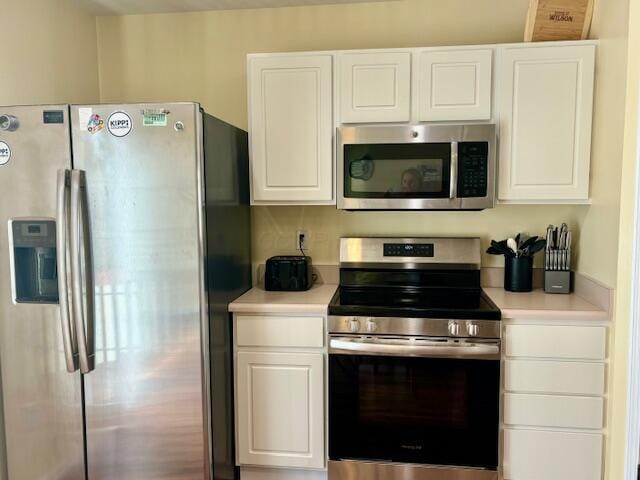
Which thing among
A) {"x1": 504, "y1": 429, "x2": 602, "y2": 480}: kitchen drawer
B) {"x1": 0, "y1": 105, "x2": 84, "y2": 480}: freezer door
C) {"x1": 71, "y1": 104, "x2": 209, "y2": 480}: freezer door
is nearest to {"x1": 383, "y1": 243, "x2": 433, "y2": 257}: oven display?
{"x1": 504, "y1": 429, "x2": 602, "y2": 480}: kitchen drawer

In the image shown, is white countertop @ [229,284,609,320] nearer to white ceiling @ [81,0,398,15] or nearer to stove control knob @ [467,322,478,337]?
stove control knob @ [467,322,478,337]

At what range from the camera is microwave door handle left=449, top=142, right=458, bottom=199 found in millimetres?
2109

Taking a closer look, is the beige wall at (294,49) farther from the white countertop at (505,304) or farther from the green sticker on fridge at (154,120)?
the green sticker on fridge at (154,120)

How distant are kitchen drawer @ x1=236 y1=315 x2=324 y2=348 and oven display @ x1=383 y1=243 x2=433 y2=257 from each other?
2.03ft

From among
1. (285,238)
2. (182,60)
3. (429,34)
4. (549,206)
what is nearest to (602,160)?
(549,206)

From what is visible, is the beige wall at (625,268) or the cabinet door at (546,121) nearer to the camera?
the beige wall at (625,268)

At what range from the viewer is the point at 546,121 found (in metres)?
2.12

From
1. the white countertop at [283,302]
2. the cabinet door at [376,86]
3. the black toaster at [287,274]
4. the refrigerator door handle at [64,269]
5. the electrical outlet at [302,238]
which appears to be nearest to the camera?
the refrigerator door handle at [64,269]

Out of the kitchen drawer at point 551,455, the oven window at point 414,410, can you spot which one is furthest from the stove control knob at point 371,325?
the kitchen drawer at point 551,455

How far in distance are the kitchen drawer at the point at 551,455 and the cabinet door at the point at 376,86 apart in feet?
5.08

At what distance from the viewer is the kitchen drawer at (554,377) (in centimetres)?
193

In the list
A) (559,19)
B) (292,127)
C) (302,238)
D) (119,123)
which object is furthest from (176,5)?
(559,19)

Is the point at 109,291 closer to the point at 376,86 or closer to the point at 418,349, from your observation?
the point at 418,349

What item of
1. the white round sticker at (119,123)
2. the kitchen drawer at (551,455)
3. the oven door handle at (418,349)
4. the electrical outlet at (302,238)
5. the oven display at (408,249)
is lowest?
the kitchen drawer at (551,455)
